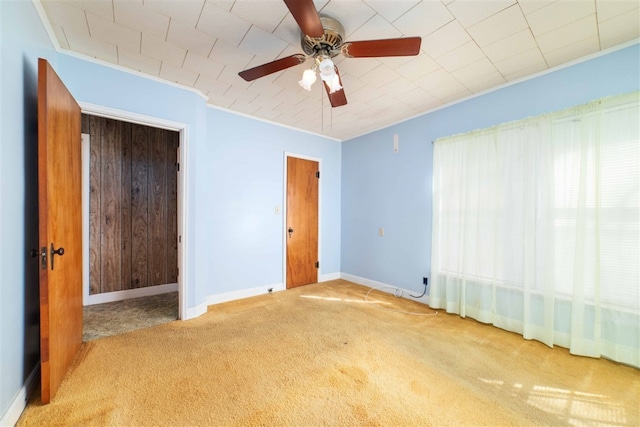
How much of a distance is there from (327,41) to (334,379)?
241cm

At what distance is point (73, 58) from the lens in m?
2.25

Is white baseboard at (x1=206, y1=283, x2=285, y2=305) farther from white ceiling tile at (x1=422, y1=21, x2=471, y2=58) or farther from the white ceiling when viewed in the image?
white ceiling tile at (x1=422, y1=21, x2=471, y2=58)

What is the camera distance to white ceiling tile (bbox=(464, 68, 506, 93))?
8.25ft

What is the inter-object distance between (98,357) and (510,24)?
409 centimetres

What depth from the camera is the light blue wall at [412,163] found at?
218 centimetres

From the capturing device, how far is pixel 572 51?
83.0 inches

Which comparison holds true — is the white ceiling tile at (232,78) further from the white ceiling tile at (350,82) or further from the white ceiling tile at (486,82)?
the white ceiling tile at (486,82)

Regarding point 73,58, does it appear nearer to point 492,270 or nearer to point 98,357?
point 98,357

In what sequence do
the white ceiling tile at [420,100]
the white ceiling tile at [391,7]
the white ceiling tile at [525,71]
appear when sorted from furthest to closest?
the white ceiling tile at [420,100] < the white ceiling tile at [525,71] < the white ceiling tile at [391,7]

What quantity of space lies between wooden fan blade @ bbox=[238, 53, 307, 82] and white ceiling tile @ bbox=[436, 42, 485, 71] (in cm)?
131

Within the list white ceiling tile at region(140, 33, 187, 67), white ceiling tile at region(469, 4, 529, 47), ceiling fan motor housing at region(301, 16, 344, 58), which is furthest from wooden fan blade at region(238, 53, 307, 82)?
white ceiling tile at region(469, 4, 529, 47)

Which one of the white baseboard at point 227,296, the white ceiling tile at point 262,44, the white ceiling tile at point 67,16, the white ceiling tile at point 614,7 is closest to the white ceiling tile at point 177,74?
the white ceiling tile at point 67,16

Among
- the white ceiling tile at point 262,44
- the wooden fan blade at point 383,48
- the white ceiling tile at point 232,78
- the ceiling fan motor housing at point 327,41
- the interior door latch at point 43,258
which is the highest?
the white ceiling tile at point 232,78

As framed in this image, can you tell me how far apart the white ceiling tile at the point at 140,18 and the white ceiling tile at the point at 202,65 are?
0.97 feet
